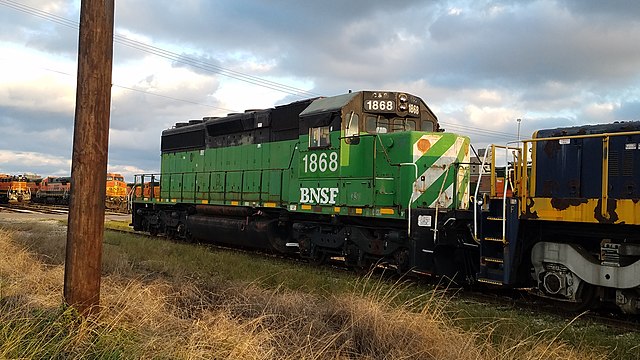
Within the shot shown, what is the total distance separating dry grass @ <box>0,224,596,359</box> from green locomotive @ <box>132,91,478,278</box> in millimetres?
3506

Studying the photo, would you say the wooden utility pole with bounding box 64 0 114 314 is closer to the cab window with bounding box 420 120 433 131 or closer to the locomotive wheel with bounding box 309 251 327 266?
the locomotive wheel with bounding box 309 251 327 266

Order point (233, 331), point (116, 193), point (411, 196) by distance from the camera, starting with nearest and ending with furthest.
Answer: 1. point (233, 331)
2. point (411, 196)
3. point (116, 193)

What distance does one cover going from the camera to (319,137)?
10977 mm

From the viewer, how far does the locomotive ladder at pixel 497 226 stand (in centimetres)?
727

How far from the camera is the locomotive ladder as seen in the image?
7.27 m

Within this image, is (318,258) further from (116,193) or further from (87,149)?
(116,193)

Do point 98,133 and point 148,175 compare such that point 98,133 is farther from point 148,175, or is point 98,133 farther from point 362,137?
point 148,175

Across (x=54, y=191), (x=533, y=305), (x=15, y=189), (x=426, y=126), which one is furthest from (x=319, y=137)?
(x=15, y=189)

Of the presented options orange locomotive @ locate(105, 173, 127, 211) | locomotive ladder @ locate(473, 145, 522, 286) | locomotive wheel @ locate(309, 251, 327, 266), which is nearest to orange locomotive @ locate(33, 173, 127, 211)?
orange locomotive @ locate(105, 173, 127, 211)

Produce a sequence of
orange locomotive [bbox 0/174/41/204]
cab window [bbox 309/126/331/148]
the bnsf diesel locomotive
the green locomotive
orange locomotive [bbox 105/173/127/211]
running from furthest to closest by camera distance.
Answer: orange locomotive [bbox 0/174/41/204] → orange locomotive [bbox 105/173/127/211] → cab window [bbox 309/126/331/148] → the green locomotive → the bnsf diesel locomotive

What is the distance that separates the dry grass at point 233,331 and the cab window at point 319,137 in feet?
16.8

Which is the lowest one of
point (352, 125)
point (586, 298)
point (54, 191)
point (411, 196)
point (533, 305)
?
point (533, 305)

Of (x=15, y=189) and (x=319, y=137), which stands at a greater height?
(x=319, y=137)

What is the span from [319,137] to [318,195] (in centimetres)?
118
